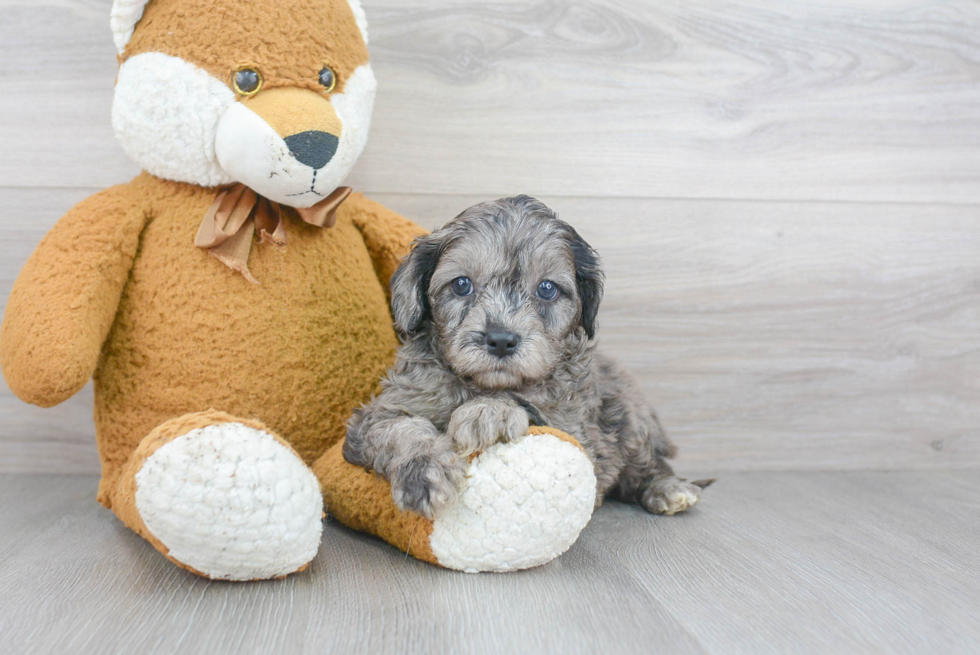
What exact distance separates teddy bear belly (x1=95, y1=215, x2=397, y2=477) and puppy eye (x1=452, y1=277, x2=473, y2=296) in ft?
1.06

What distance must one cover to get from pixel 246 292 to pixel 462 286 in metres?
0.47

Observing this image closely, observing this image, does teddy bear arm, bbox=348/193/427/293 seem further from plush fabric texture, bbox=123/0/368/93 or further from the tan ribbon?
plush fabric texture, bbox=123/0/368/93

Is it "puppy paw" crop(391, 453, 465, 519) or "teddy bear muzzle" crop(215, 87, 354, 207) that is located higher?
"teddy bear muzzle" crop(215, 87, 354, 207)

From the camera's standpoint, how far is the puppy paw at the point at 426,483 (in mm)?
1298

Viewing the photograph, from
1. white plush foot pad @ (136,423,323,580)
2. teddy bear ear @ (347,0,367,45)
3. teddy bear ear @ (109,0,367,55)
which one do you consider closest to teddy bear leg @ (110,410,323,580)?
white plush foot pad @ (136,423,323,580)

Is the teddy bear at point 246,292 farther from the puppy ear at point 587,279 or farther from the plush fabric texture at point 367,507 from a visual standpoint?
the puppy ear at point 587,279

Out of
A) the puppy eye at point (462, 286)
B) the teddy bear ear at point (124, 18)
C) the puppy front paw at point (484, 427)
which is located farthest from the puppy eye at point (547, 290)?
the teddy bear ear at point (124, 18)

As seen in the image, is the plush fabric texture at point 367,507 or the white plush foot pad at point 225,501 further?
the plush fabric texture at point 367,507

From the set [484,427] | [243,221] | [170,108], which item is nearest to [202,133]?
[170,108]

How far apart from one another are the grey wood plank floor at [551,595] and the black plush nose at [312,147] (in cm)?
77

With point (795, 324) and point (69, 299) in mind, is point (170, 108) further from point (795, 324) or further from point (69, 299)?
point (795, 324)

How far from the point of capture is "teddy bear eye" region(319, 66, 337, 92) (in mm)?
1607

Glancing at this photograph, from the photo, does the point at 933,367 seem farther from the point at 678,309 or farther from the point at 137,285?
the point at 137,285

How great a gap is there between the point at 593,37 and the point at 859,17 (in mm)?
795
